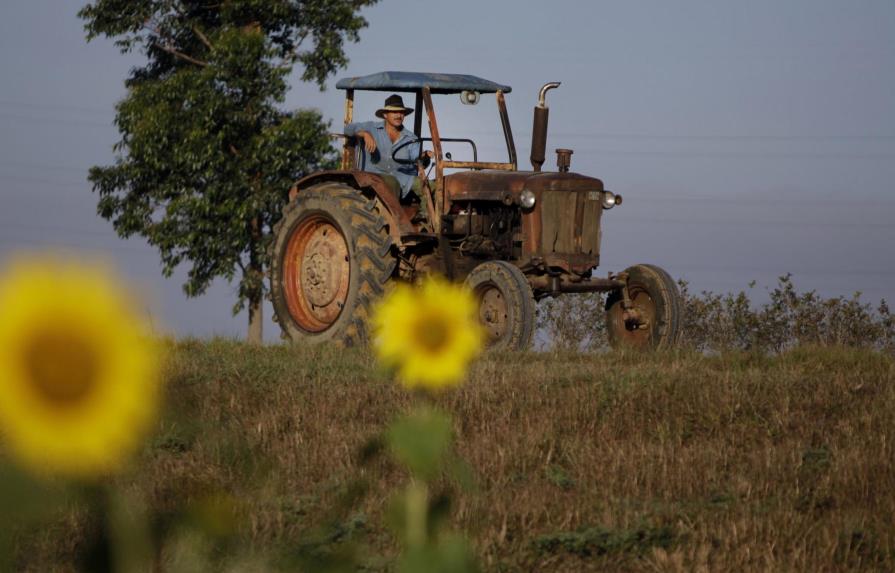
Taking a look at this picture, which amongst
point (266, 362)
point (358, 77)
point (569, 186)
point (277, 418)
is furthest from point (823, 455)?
point (358, 77)

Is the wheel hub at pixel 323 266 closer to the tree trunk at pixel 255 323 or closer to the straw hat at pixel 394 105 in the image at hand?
the straw hat at pixel 394 105

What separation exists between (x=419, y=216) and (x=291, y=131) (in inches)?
296

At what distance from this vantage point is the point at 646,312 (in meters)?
11.2

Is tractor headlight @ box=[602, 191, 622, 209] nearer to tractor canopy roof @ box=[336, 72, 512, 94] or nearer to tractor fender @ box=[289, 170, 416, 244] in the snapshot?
tractor canopy roof @ box=[336, 72, 512, 94]

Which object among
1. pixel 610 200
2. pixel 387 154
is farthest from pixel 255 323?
pixel 610 200

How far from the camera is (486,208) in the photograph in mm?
11312

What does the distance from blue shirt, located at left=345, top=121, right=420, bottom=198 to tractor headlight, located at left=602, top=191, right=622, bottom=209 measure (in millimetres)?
1814

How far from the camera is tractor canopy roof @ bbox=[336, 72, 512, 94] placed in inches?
446

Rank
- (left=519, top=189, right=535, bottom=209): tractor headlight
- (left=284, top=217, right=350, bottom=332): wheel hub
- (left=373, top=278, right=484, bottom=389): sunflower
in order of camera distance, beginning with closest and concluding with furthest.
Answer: (left=373, top=278, right=484, bottom=389): sunflower → (left=519, top=189, right=535, bottom=209): tractor headlight → (left=284, top=217, right=350, bottom=332): wheel hub

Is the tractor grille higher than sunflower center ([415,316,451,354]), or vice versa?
the tractor grille

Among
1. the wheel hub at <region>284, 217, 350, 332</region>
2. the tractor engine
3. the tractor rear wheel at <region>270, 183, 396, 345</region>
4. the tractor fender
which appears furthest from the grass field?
the wheel hub at <region>284, 217, 350, 332</region>

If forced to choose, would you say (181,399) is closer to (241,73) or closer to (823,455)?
(823,455)

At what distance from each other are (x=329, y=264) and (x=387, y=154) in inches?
51.0

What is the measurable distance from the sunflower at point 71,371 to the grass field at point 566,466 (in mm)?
35
